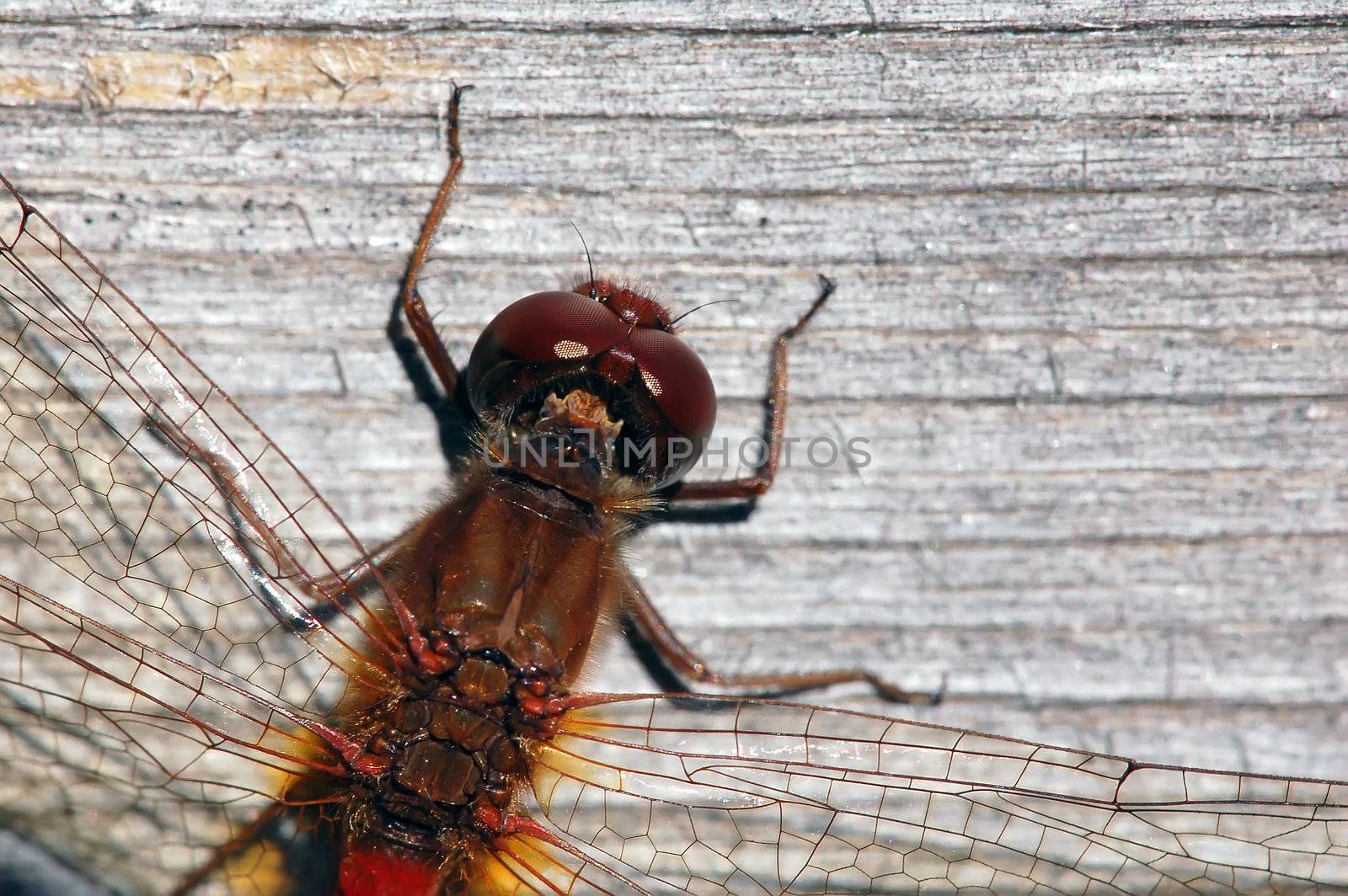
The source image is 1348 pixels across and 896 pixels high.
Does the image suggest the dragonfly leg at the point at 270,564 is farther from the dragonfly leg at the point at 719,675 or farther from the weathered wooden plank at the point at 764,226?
the dragonfly leg at the point at 719,675

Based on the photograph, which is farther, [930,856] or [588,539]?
[588,539]

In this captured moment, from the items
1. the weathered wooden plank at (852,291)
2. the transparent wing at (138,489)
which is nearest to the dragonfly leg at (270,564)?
the transparent wing at (138,489)

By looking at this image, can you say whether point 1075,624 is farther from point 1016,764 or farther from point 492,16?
point 492,16

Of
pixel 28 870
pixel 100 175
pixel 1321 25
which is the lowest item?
pixel 28 870

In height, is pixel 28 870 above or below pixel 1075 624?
below

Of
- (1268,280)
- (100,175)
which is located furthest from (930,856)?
(100,175)

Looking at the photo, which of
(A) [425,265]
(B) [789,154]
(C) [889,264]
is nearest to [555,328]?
(A) [425,265]
